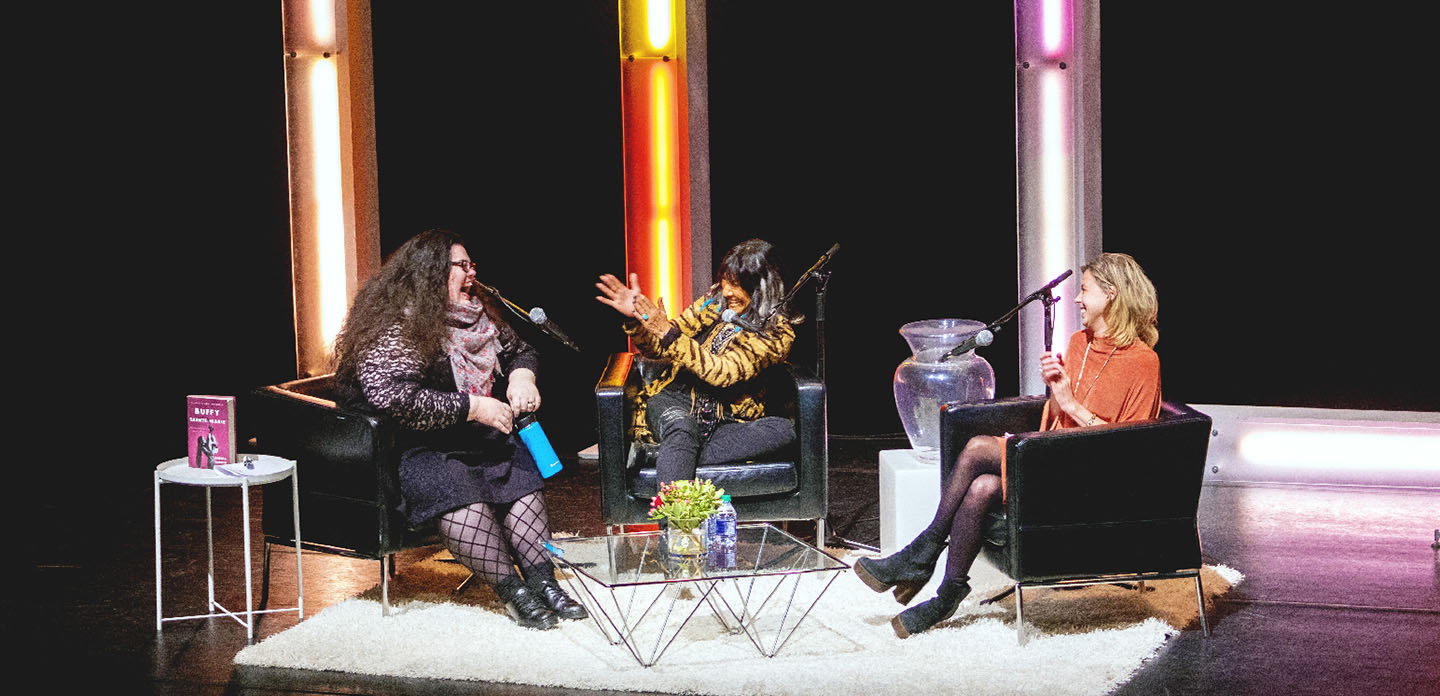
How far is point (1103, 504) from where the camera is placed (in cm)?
367

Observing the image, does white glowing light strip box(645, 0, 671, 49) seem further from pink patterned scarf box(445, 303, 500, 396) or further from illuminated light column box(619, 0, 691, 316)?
pink patterned scarf box(445, 303, 500, 396)

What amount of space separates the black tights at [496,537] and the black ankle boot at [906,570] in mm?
916

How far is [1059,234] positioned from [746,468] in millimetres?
1730

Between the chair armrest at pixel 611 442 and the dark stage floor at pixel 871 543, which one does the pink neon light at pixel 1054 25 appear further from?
the chair armrest at pixel 611 442

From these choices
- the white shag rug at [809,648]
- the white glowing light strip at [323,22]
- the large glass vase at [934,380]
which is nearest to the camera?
the white shag rug at [809,648]

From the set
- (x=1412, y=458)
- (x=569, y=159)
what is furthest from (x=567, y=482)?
(x=1412, y=458)

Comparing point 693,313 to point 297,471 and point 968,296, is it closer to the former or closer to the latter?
point 297,471

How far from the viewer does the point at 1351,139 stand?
575cm

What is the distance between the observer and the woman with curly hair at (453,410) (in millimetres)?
3928

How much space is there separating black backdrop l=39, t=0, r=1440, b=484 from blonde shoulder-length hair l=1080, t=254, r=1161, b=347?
7.82 ft

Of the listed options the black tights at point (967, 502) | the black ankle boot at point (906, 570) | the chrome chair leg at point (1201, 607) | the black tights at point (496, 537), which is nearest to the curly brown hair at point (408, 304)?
the black tights at point (496, 537)

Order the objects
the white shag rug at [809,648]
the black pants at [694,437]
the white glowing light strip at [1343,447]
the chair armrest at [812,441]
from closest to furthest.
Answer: the white shag rug at [809,648], the black pants at [694,437], the chair armrest at [812,441], the white glowing light strip at [1343,447]

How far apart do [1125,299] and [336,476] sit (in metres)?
2.24

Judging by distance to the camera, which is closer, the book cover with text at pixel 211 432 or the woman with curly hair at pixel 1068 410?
the woman with curly hair at pixel 1068 410
